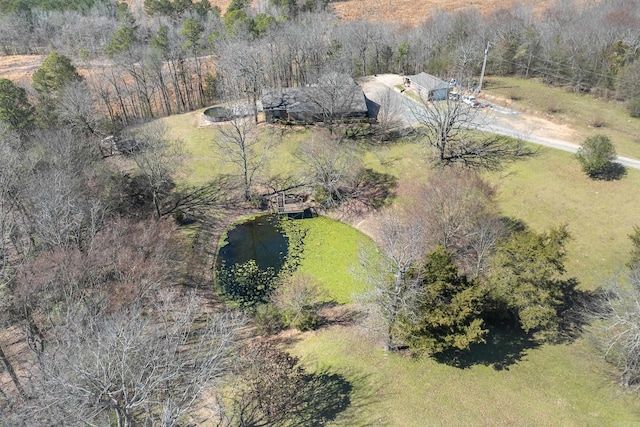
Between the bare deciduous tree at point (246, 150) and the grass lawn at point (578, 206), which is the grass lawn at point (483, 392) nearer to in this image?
the grass lawn at point (578, 206)

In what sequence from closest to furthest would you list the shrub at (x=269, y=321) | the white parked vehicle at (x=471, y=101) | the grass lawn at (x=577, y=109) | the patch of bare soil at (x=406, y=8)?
the shrub at (x=269, y=321), the grass lawn at (x=577, y=109), the white parked vehicle at (x=471, y=101), the patch of bare soil at (x=406, y=8)

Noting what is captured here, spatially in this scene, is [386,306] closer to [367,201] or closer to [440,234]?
[440,234]

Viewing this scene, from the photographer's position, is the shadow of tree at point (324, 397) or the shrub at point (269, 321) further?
the shrub at point (269, 321)

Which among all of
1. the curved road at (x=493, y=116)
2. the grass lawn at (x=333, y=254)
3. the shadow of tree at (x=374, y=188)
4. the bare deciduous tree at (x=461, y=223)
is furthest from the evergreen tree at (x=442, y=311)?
the curved road at (x=493, y=116)

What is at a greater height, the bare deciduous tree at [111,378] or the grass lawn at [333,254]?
the bare deciduous tree at [111,378]

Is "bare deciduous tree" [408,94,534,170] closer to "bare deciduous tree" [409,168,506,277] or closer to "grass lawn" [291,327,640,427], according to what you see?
"bare deciduous tree" [409,168,506,277]


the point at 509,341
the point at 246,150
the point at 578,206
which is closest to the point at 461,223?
the point at 509,341

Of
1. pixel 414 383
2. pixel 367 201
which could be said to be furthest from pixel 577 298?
pixel 367 201
